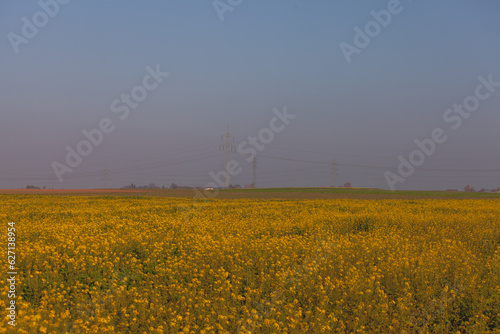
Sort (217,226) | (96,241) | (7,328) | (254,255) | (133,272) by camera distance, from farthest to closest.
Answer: (217,226) → (96,241) → (254,255) → (133,272) → (7,328)

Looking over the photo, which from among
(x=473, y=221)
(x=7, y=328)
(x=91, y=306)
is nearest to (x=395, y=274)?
(x=91, y=306)

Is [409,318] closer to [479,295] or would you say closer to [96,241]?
[479,295]

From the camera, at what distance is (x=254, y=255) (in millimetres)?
8188

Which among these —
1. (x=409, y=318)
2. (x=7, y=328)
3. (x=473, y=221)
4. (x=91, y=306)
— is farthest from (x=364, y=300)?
(x=473, y=221)

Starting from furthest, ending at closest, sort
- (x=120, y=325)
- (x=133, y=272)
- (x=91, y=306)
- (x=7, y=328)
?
(x=133, y=272) < (x=91, y=306) < (x=120, y=325) < (x=7, y=328)

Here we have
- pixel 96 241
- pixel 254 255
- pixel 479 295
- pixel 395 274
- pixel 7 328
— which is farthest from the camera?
pixel 96 241

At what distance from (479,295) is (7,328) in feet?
22.8

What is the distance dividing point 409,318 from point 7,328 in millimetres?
5359

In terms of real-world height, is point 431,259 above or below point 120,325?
above

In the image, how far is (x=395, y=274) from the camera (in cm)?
693

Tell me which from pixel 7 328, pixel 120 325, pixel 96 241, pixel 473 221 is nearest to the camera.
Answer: pixel 7 328

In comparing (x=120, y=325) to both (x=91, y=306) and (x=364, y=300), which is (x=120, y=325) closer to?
(x=91, y=306)

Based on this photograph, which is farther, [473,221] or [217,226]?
[473,221]

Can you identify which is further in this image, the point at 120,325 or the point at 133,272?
the point at 133,272
